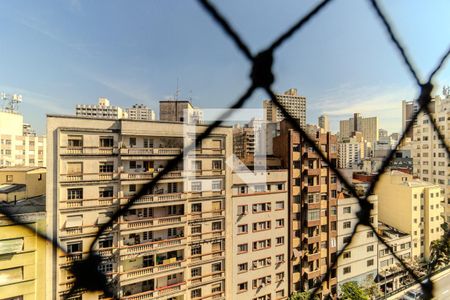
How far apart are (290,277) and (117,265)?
10.6 feet

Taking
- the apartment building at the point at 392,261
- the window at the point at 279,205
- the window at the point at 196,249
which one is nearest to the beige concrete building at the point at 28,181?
the window at the point at 196,249

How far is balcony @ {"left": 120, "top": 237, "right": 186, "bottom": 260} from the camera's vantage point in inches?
149

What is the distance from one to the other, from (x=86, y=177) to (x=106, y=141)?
63 centimetres

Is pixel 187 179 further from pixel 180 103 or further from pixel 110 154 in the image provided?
pixel 180 103

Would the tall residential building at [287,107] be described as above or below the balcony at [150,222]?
above

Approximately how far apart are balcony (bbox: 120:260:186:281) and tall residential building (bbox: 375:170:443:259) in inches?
206

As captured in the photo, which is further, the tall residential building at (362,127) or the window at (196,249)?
the tall residential building at (362,127)

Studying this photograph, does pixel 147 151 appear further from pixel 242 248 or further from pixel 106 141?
pixel 242 248

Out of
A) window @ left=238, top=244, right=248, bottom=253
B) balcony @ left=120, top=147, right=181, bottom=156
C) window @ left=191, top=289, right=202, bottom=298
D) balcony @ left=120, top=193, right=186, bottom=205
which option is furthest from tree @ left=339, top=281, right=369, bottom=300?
balcony @ left=120, top=147, right=181, bottom=156

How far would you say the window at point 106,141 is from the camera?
12.5ft

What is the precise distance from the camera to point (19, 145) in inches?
376

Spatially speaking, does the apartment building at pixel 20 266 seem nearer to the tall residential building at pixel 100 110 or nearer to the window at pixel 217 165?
the window at pixel 217 165

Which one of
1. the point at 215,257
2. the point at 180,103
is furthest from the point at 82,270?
the point at 180,103

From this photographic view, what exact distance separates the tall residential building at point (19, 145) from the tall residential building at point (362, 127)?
50.8 feet
